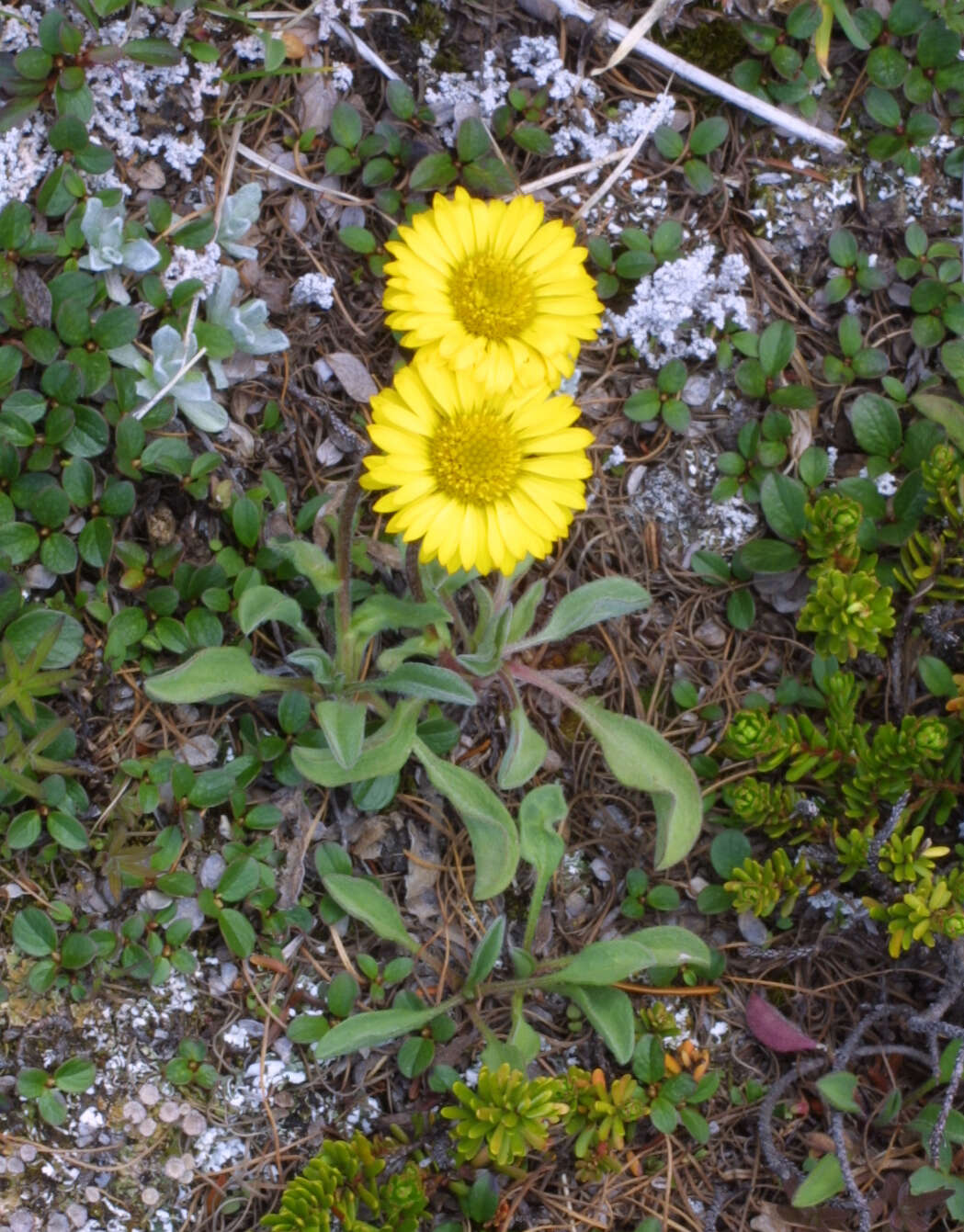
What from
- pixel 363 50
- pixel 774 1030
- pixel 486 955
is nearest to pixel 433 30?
pixel 363 50

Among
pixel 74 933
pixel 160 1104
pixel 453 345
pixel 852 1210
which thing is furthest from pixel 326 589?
pixel 852 1210

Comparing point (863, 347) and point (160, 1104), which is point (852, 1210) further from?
point (863, 347)

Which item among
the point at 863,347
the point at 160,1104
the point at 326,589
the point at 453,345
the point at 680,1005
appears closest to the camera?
the point at 453,345

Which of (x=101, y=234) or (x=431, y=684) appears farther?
(x=101, y=234)

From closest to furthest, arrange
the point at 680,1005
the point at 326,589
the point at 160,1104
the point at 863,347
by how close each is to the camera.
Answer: the point at 326,589 < the point at 160,1104 < the point at 680,1005 < the point at 863,347

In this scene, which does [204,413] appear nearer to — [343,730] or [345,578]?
[345,578]

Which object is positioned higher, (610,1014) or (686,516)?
(686,516)
